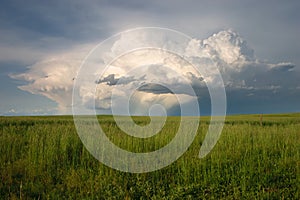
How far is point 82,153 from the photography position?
31.1 ft

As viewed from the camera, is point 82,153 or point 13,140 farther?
point 13,140

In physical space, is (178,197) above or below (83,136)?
below

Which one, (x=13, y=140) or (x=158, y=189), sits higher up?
(x=13, y=140)

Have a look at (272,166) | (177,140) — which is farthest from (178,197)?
(177,140)

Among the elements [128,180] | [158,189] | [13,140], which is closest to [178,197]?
[158,189]

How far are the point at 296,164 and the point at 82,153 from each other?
21.2ft

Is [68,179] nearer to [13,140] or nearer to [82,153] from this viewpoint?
[82,153]

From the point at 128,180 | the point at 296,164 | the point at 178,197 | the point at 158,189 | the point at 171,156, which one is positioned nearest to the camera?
the point at 178,197

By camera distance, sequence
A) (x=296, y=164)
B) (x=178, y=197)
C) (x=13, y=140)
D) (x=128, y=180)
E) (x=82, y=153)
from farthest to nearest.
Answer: (x=13, y=140) < (x=82, y=153) < (x=296, y=164) < (x=128, y=180) < (x=178, y=197)

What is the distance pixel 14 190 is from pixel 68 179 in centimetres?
122

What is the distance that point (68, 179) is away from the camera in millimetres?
7168

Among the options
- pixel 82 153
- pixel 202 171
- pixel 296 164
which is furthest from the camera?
pixel 82 153

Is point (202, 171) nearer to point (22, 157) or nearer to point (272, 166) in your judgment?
point (272, 166)

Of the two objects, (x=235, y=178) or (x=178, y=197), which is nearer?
(x=178, y=197)
